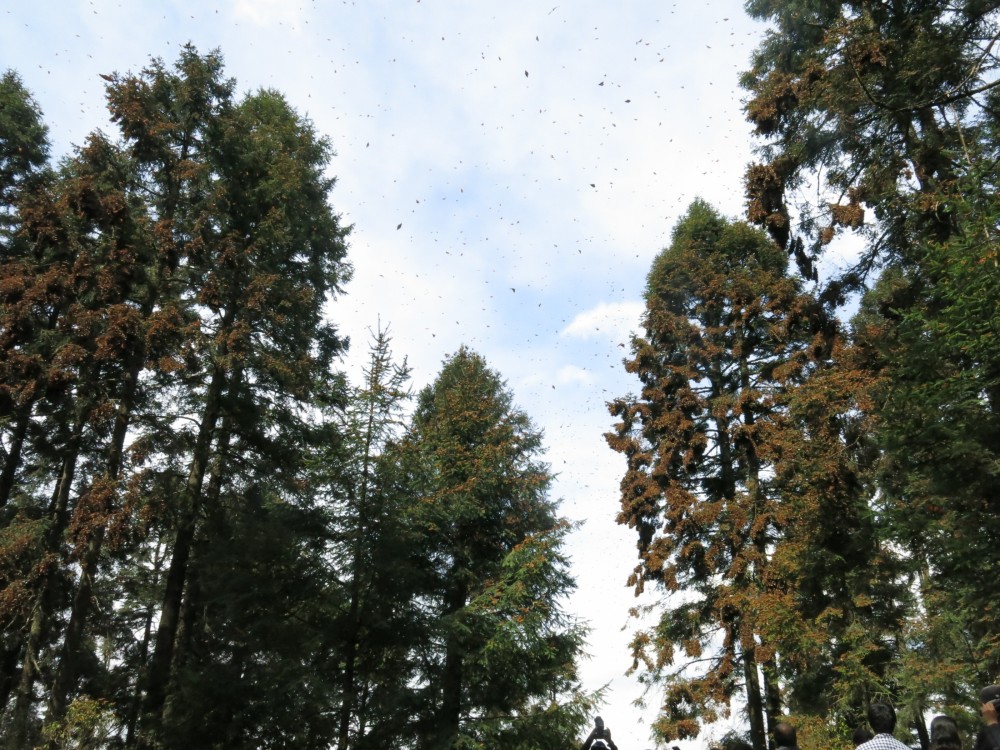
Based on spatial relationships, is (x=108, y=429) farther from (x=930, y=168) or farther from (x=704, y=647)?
(x=930, y=168)

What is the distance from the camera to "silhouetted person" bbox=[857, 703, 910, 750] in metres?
5.35

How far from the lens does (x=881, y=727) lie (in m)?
5.57

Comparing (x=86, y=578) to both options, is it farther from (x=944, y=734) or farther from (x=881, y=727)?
(x=944, y=734)

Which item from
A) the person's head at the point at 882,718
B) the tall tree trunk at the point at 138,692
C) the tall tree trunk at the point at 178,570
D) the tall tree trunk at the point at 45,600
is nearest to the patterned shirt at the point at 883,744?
the person's head at the point at 882,718

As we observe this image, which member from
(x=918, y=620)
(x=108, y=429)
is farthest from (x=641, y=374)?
(x=108, y=429)

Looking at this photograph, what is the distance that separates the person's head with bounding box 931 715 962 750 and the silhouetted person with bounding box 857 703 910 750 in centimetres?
34

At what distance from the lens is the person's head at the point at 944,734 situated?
17.8 ft

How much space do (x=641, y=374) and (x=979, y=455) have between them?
12.9 metres

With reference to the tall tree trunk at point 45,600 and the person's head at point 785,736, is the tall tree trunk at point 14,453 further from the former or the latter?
the person's head at point 785,736

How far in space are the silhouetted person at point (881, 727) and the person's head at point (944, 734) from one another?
337 mm

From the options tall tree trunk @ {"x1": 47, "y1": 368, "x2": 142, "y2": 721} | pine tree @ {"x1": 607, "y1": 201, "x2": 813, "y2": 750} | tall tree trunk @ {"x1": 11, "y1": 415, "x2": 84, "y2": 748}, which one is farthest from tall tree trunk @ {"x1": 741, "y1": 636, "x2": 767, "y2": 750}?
tall tree trunk @ {"x1": 11, "y1": 415, "x2": 84, "y2": 748}

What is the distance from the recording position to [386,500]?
12.5 meters

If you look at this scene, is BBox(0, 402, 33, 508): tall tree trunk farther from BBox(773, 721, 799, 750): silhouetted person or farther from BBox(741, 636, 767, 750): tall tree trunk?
BBox(741, 636, 767, 750): tall tree trunk

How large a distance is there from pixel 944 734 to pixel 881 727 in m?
0.49
